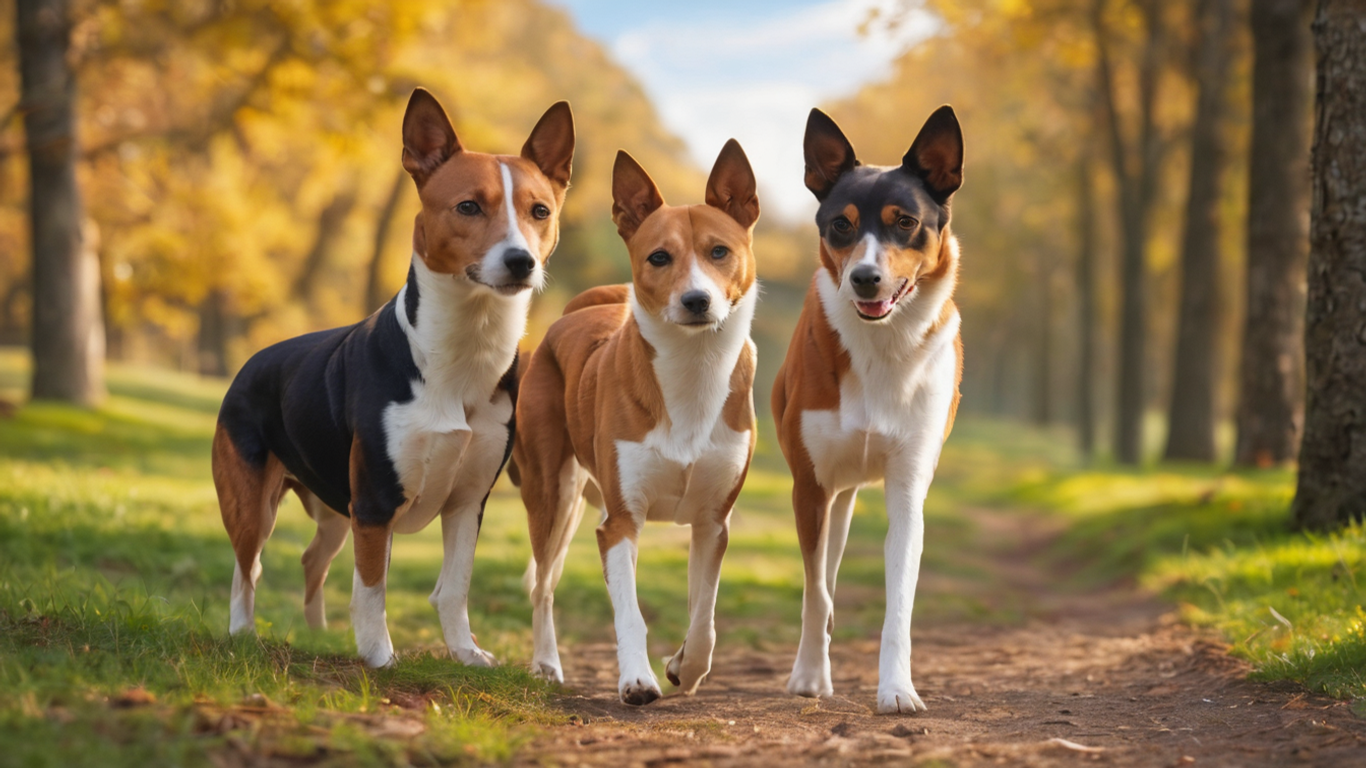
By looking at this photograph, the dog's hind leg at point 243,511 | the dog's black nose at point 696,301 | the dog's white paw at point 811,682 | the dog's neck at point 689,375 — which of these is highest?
the dog's black nose at point 696,301

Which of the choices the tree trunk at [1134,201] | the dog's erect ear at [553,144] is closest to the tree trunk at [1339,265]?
the dog's erect ear at [553,144]

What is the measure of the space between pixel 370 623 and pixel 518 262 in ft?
5.60

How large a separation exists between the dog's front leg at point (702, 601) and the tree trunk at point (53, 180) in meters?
13.6

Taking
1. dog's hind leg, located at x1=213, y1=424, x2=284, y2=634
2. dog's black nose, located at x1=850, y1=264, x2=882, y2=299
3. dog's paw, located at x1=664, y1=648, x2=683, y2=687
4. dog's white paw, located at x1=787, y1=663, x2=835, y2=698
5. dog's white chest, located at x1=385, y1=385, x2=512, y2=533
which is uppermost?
dog's black nose, located at x1=850, y1=264, x2=882, y2=299

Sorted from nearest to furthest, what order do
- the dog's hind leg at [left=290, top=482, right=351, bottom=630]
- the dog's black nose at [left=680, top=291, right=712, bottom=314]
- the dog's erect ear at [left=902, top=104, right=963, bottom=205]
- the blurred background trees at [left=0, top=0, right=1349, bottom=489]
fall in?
1. the dog's black nose at [left=680, top=291, right=712, bottom=314]
2. the dog's erect ear at [left=902, top=104, right=963, bottom=205]
3. the dog's hind leg at [left=290, top=482, right=351, bottom=630]
4. the blurred background trees at [left=0, top=0, right=1349, bottom=489]

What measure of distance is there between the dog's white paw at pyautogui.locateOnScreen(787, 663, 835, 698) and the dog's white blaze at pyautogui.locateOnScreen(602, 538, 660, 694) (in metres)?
0.99

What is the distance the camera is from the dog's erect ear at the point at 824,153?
5402mm

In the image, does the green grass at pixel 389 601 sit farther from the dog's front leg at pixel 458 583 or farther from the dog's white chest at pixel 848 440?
the dog's white chest at pixel 848 440

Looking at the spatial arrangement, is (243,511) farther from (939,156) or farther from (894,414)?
(939,156)

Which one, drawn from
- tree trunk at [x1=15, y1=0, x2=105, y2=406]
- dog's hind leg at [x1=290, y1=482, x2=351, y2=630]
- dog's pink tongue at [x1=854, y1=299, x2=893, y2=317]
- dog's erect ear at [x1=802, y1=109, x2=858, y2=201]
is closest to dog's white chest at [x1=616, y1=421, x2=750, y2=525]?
dog's pink tongue at [x1=854, y1=299, x2=893, y2=317]

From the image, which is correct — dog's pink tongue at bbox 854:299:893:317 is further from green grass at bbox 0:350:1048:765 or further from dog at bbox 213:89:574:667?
green grass at bbox 0:350:1048:765

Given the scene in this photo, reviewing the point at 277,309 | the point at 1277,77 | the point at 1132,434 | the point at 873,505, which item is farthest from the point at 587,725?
the point at 277,309

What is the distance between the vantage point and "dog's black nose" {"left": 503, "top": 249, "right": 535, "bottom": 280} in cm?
480

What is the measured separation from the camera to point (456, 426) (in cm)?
500
